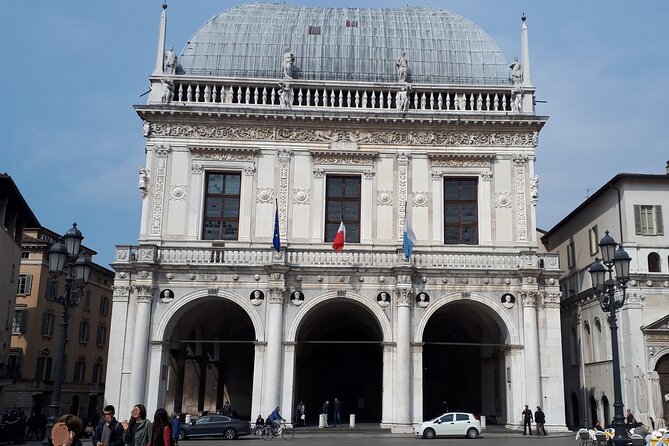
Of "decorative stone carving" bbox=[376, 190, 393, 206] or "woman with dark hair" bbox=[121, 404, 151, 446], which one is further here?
"decorative stone carving" bbox=[376, 190, 393, 206]

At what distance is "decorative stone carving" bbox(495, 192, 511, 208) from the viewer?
33.7 meters

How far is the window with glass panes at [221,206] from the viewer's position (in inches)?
1325

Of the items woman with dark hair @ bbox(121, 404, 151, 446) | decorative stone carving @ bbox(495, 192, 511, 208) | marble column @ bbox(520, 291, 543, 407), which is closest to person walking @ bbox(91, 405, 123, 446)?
woman with dark hair @ bbox(121, 404, 151, 446)

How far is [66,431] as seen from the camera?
788 centimetres

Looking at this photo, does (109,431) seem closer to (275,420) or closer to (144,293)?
(275,420)

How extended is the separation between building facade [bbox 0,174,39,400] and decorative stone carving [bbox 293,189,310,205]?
45.4 feet

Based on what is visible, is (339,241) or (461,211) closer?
(339,241)

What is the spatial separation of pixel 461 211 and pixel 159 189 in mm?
14775

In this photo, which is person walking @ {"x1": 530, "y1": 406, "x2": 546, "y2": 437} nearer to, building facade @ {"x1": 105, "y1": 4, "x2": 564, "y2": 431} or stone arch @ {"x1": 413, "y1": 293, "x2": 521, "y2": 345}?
building facade @ {"x1": 105, "y1": 4, "x2": 564, "y2": 431}

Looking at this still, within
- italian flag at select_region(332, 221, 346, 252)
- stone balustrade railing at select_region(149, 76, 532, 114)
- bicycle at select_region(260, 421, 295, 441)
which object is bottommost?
bicycle at select_region(260, 421, 295, 441)

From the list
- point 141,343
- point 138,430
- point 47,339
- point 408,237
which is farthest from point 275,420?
point 47,339

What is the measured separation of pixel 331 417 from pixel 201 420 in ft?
37.3

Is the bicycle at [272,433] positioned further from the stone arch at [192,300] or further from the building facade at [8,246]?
the building facade at [8,246]

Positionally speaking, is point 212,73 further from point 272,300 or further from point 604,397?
point 604,397
